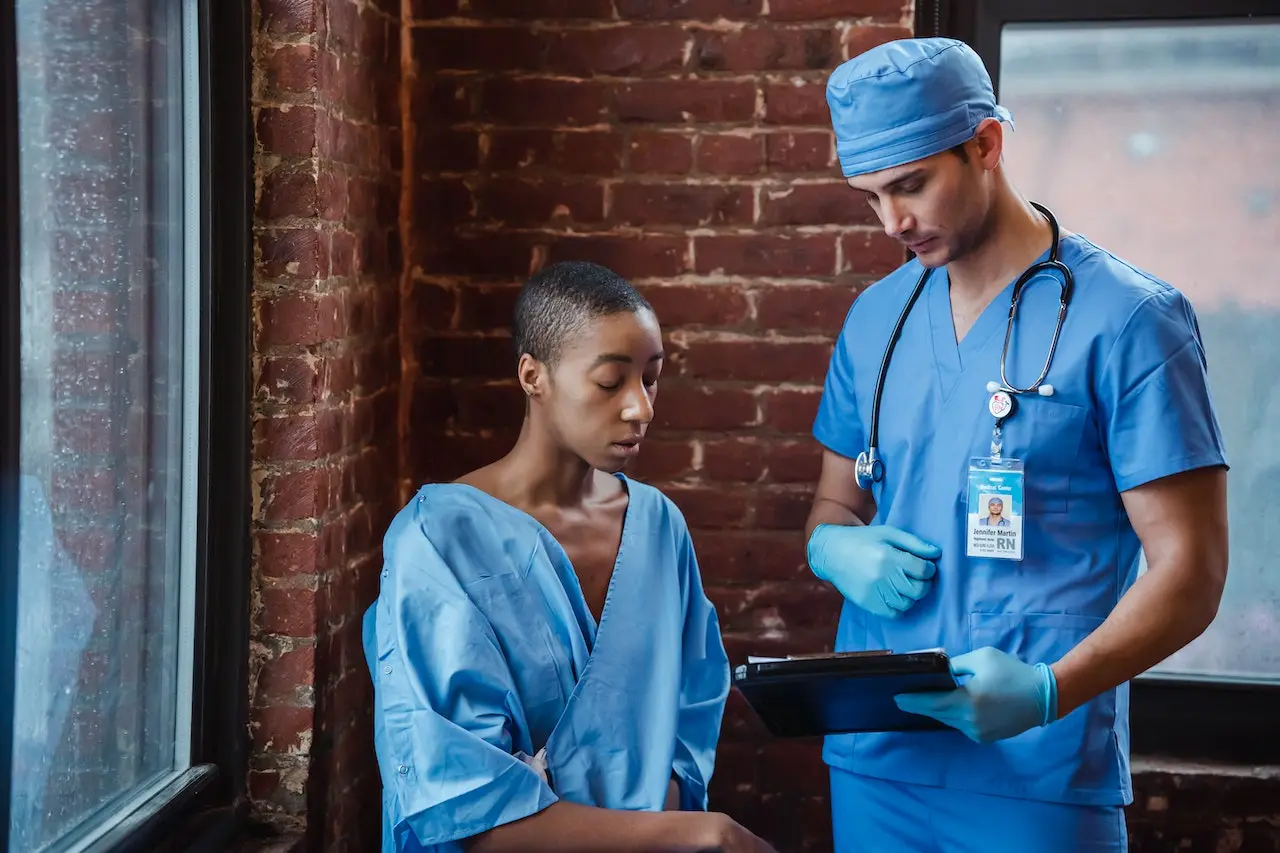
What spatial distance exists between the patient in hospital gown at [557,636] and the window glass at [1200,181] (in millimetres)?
1031

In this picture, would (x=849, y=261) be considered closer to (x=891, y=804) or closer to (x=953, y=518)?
(x=953, y=518)

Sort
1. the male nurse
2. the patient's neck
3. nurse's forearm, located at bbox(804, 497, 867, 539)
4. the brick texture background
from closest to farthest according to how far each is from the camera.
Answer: the male nurse → the patient's neck → nurse's forearm, located at bbox(804, 497, 867, 539) → the brick texture background

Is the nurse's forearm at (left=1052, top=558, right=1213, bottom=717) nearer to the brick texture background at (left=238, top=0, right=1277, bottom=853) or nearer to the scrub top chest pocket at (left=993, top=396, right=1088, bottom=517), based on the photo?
the scrub top chest pocket at (left=993, top=396, right=1088, bottom=517)

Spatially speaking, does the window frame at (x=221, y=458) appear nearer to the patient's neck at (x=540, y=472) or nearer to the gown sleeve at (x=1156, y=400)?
the patient's neck at (x=540, y=472)

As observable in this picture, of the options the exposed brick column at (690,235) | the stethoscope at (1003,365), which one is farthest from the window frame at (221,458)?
the stethoscope at (1003,365)

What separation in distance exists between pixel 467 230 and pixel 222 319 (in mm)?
586

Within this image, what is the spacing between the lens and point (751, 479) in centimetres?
216

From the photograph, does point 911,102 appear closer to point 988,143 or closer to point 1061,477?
point 988,143

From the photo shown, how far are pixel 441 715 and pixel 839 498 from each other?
0.72 m

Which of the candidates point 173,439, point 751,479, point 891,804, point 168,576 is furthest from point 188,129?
point 891,804

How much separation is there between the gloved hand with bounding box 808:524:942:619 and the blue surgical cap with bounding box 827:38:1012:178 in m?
0.46

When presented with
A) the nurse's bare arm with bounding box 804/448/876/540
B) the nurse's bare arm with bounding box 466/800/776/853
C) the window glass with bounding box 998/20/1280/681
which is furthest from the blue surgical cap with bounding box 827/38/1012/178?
the nurse's bare arm with bounding box 466/800/776/853

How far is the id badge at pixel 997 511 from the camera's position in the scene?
1.41m

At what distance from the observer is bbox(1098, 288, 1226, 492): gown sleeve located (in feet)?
4.53
